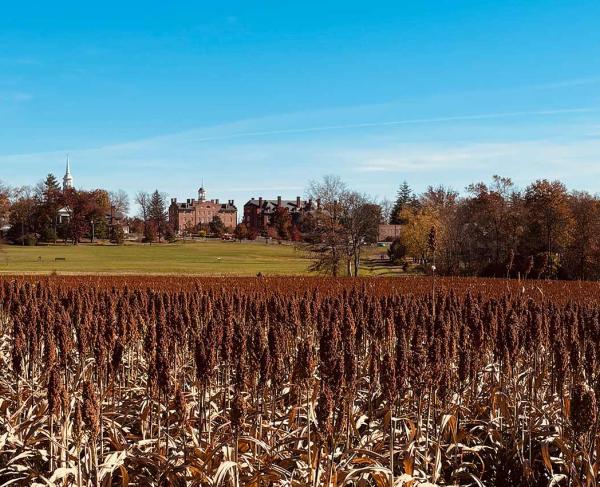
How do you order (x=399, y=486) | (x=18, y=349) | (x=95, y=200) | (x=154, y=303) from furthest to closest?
(x=95, y=200), (x=154, y=303), (x=18, y=349), (x=399, y=486)

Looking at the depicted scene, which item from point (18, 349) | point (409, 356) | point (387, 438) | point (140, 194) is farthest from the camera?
point (140, 194)

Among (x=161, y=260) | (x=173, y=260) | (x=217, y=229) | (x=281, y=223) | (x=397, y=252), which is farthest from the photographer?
(x=281, y=223)

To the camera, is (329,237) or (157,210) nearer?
(329,237)

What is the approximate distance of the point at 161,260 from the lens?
7900 centimetres

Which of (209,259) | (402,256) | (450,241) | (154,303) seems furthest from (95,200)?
(154,303)

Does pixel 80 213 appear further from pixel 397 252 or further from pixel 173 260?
pixel 397 252

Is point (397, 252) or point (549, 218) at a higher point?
point (549, 218)

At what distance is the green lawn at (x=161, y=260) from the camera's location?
62.9m

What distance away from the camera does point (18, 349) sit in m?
6.57

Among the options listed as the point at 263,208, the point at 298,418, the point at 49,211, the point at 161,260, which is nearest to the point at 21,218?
the point at 49,211

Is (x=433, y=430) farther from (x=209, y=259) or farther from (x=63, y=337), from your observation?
(x=209, y=259)

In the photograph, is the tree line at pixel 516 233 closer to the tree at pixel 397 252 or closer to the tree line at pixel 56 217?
the tree at pixel 397 252

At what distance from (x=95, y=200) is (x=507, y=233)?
269 ft

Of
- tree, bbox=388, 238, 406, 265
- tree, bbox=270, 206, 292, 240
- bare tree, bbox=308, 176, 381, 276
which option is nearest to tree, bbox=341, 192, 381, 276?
bare tree, bbox=308, 176, 381, 276
